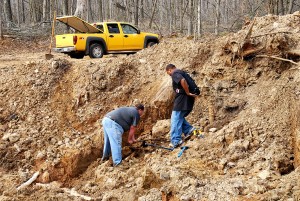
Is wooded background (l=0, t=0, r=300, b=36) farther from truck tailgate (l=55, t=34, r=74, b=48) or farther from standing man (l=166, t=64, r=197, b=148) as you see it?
standing man (l=166, t=64, r=197, b=148)

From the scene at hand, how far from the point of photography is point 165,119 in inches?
353

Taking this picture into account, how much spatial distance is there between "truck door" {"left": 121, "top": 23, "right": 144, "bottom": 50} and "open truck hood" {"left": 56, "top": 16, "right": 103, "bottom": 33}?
1.16 meters

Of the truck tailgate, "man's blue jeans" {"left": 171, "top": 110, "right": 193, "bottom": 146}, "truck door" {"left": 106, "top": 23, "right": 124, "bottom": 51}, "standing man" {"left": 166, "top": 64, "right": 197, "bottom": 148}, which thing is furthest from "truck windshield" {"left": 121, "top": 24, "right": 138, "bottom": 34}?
"man's blue jeans" {"left": 171, "top": 110, "right": 193, "bottom": 146}

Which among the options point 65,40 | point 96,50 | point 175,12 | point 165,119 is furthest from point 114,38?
point 175,12

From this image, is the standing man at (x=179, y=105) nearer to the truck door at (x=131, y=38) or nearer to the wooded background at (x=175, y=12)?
the truck door at (x=131, y=38)

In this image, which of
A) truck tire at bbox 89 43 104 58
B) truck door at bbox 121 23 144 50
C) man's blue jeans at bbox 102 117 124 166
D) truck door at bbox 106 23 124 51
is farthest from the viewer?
truck door at bbox 121 23 144 50

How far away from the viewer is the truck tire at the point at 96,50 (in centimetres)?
1331

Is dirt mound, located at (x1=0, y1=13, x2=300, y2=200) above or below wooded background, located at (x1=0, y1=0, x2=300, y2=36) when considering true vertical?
below

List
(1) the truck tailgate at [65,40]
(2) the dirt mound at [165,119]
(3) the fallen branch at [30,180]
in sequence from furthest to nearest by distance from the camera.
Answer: (1) the truck tailgate at [65,40] < (3) the fallen branch at [30,180] < (2) the dirt mound at [165,119]

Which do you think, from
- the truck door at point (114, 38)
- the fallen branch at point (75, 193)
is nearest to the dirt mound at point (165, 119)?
the fallen branch at point (75, 193)

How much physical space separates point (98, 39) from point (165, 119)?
18.6 feet

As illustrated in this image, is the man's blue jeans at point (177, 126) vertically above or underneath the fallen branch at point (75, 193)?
above

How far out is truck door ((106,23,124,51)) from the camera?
45.4 ft

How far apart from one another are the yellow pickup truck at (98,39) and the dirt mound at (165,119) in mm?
2413
